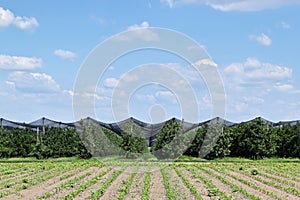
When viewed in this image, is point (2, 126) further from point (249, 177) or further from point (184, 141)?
point (249, 177)

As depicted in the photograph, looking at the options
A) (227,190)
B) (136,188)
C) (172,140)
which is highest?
(172,140)

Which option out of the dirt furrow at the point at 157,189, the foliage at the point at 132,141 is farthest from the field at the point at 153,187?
the foliage at the point at 132,141

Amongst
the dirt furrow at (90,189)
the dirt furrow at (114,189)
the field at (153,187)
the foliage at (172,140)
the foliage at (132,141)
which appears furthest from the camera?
the foliage at (132,141)

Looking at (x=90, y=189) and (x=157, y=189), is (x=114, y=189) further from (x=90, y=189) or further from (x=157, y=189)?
(x=157, y=189)

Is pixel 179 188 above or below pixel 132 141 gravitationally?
below

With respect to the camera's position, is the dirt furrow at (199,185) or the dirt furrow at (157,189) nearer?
the dirt furrow at (157,189)

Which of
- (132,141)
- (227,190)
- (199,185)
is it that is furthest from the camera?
(132,141)

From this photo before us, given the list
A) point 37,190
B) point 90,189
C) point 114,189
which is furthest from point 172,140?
point 37,190

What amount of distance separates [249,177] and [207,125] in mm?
11626

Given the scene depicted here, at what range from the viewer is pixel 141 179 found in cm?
1609

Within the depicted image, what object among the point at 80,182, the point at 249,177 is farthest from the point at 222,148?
the point at 80,182

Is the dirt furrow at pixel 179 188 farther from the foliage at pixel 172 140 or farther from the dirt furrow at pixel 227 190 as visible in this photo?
the foliage at pixel 172 140

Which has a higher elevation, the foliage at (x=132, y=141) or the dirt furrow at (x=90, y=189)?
the foliage at (x=132, y=141)

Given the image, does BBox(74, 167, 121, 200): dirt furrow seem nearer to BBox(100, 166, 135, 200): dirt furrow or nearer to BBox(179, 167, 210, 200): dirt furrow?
BBox(100, 166, 135, 200): dirt furrow
